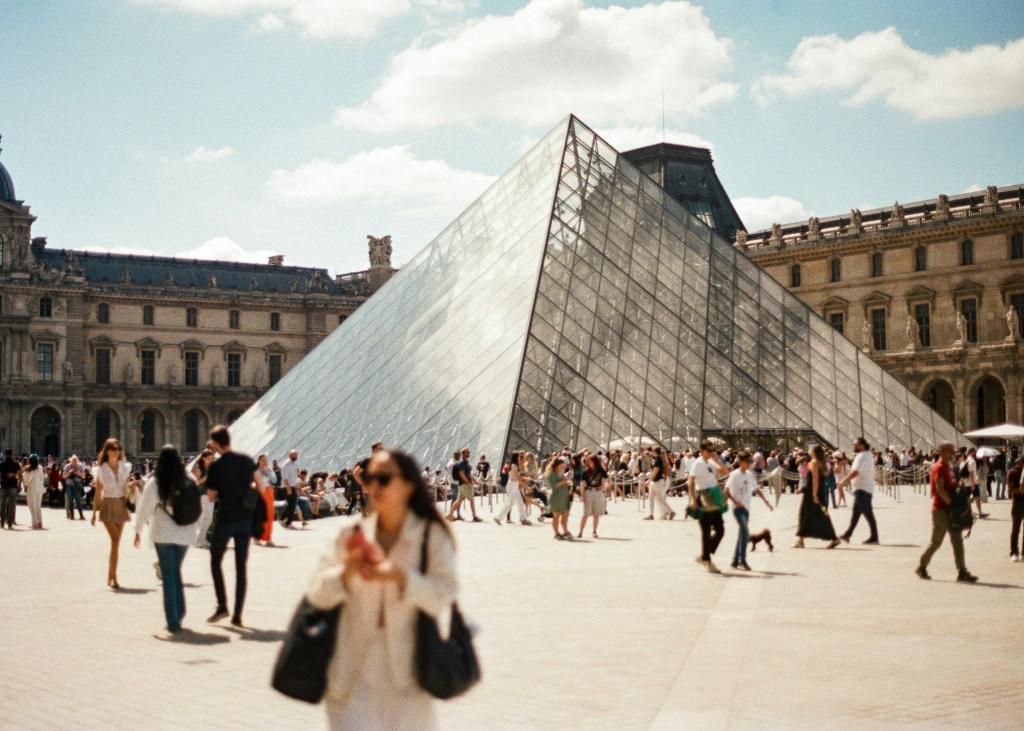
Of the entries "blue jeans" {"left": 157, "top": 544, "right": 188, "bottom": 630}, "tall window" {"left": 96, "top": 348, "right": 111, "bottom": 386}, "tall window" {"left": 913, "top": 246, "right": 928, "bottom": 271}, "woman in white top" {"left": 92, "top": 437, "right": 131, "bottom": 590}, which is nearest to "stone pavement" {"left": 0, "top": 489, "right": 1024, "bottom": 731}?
"blue jeans" {"left": 157, "top": 544, "right": 188, "bottom": 630}

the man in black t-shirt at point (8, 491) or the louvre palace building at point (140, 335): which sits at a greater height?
the louvre palace building at point (140, 335)

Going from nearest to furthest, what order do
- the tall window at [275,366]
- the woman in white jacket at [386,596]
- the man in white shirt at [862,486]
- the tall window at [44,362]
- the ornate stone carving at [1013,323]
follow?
the woman in white jacket at [386,596]
the man in white shirt at [862,486]
the ornate stone carving at [1013,323]
the tall window at [44,362]
the tall window at [275,366]

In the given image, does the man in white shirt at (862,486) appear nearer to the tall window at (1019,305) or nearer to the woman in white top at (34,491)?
the woman in white top at (34,491)

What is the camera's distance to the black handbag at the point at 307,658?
3.64m

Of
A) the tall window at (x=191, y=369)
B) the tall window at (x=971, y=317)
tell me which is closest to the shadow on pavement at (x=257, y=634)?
the tall window at (x=971, y=317)

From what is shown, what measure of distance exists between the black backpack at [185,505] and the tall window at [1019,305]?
50078 millimetres

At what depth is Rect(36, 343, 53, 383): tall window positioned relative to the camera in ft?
234

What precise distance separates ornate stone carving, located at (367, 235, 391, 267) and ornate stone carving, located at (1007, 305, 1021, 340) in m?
41.3

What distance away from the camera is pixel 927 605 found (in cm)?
938

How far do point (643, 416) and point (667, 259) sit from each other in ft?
20.4

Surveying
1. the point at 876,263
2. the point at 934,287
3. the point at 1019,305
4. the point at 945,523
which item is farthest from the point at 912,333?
the point at 945,523

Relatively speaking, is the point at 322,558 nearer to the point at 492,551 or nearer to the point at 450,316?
the point at 492,551

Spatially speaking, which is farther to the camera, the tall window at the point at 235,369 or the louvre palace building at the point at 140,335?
the tall window at the point at 235,369

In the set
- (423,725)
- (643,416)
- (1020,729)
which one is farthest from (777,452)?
(423,725)
